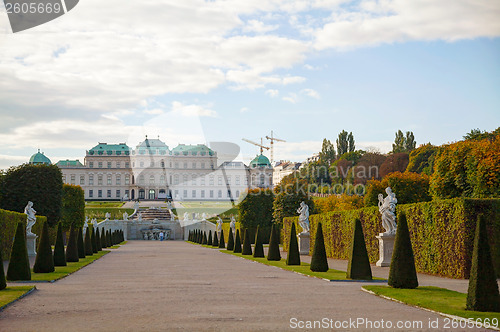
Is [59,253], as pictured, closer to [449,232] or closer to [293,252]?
[293,252]

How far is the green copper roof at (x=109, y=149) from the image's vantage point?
139688 millimetres

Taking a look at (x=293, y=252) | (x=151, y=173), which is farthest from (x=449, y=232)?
(x=151, y=173)

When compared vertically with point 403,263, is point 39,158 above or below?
above

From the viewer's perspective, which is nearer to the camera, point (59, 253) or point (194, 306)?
point (194, 306)

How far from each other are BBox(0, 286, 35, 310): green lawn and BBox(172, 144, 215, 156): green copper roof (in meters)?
130

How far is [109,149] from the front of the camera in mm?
140250

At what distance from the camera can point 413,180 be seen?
4822 centimetres

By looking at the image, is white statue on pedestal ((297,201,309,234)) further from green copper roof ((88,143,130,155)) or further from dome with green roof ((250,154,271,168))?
dome with green roof ((250,154,271,168))

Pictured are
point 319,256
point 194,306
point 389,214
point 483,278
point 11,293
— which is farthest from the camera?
point 389,214

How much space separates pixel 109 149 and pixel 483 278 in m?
137

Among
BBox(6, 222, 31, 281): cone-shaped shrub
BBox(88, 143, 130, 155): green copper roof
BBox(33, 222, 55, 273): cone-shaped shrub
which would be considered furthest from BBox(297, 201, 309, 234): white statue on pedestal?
BBox(88, 143, 130, 155): green copper roof

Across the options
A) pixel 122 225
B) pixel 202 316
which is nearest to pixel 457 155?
pixel 202 316

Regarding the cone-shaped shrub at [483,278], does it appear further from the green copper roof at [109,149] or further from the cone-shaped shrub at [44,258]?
the green copper roof at [109,149]

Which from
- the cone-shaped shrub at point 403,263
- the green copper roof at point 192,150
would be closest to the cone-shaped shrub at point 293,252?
the cone-shaped shrub at point 403,263
